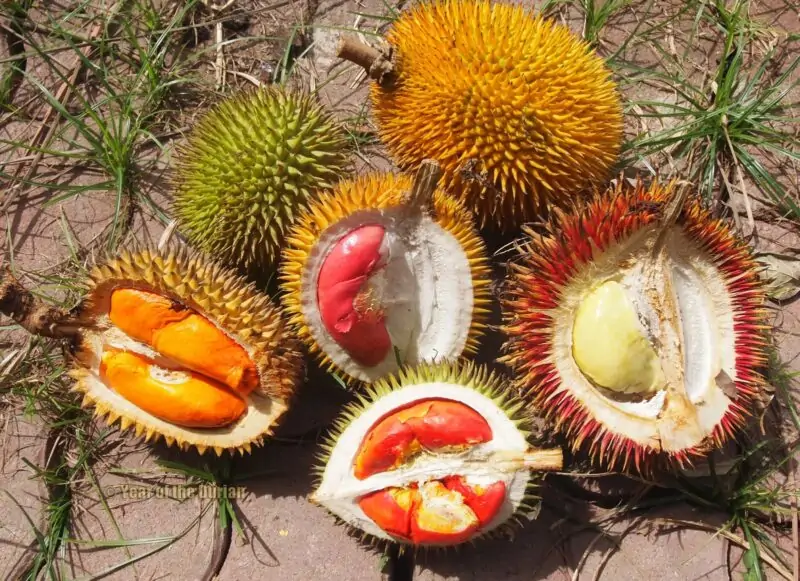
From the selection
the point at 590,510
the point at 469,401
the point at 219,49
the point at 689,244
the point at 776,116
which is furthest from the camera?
the point at 219,49

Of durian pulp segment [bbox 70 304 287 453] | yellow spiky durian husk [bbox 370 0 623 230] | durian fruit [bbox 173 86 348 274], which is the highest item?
yellow spiky durian husk [bbox 370 0 623 230]

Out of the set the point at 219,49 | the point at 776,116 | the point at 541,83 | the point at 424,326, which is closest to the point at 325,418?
the point at 424,326

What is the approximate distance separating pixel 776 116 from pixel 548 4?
112 centimetres

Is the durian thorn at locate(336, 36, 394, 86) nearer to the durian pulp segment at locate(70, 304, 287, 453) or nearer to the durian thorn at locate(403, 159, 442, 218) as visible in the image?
the durian thorn at locate(403, 159, 442, 218)

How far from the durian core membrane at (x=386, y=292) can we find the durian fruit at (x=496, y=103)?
0.26 m

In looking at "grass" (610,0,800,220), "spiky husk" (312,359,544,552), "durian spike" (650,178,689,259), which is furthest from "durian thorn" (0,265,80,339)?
"grass" (610,0,800,220)

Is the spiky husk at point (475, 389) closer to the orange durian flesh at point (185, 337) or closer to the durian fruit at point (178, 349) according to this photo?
the durian fruit at point (178, 349)

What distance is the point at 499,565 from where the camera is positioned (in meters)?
2.38

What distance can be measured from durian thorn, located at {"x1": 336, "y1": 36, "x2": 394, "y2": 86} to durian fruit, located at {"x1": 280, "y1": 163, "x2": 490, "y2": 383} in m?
0.35

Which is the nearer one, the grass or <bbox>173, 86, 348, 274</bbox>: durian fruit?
<bbox>173, 86, 348, 274</bbox>: durian fruit

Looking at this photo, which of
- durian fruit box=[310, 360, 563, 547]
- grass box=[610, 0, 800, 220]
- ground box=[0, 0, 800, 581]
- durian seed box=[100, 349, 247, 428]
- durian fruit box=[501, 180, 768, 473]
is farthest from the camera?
grass box=[610, 0, 800, 220]

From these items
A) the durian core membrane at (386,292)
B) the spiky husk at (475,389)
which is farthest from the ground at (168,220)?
the durian core membrane at (386,292)

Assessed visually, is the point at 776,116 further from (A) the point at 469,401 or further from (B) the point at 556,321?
(A) the point at 469,401

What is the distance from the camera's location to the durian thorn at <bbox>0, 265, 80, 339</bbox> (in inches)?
86.9
